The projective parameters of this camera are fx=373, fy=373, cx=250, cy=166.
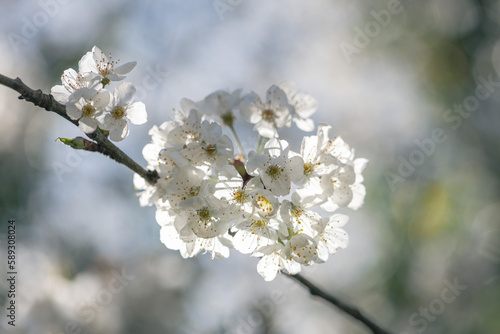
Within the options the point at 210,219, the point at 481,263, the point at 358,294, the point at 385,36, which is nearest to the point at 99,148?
the point at 210,219

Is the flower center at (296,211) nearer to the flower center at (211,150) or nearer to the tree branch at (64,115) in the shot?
the flower center at (211,150)

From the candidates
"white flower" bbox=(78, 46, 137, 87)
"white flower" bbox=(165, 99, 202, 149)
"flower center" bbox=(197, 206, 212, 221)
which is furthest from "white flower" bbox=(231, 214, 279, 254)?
"white flower" bbox=(78, 46, 137, 87)

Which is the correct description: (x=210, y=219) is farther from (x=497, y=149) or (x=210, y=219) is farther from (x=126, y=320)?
(x=497, y=149)

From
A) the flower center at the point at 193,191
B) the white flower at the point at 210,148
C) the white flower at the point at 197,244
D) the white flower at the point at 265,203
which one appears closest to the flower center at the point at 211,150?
the white flower at the point at 210,148

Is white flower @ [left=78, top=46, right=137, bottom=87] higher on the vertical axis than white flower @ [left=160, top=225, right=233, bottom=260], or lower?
higher

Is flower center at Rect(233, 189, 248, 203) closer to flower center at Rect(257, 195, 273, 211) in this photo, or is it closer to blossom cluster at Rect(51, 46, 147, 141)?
flower center at Rect(257, 195, 273, 211)
